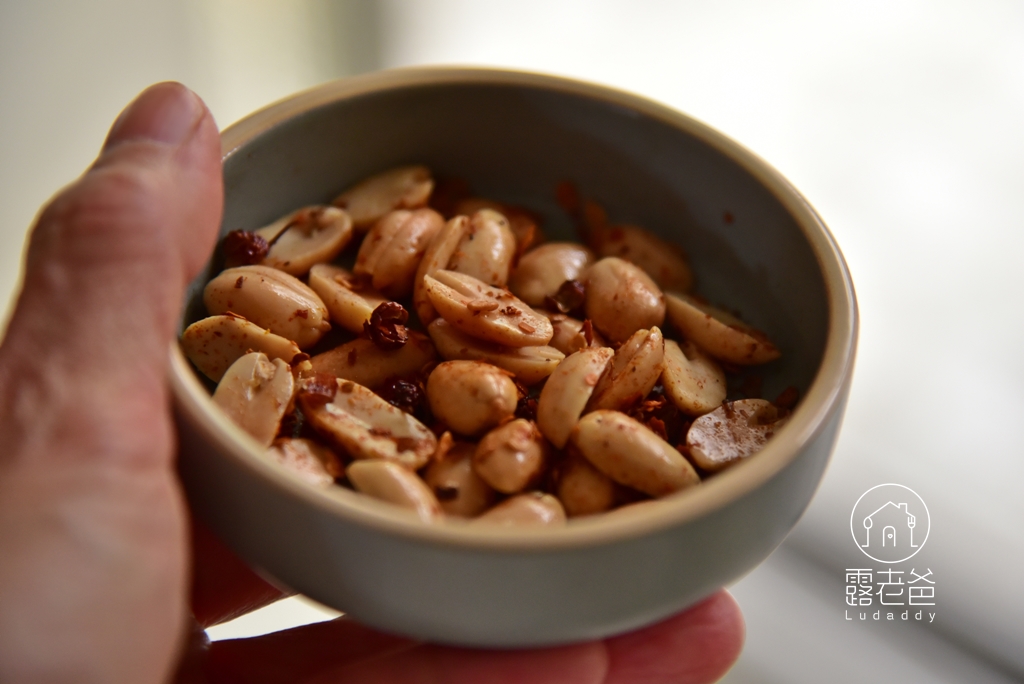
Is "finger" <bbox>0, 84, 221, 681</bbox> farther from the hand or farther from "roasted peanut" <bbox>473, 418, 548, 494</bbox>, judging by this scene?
"roasted peanut" <bbox>473, 418, 548, 494</bbox>

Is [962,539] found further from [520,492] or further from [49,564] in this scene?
[49,564]

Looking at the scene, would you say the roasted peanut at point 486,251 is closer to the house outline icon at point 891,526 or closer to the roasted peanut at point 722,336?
the roasted peanut at point 722,336

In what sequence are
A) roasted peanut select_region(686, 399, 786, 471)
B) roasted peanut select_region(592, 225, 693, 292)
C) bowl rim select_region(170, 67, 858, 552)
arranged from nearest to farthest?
bowl rim select_region(170, 67, 858, 552) → roasted peanut select_region(686, 399, 786, 471) → roasted peanut select_region(592, 225, 693, 292)

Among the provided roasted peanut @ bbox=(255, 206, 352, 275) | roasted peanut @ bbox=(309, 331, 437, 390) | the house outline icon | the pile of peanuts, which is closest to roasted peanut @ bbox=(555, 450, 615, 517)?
the pile of peanuts

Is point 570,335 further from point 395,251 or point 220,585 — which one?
point 220,585

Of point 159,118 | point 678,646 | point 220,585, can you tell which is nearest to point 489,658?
point 678,646
